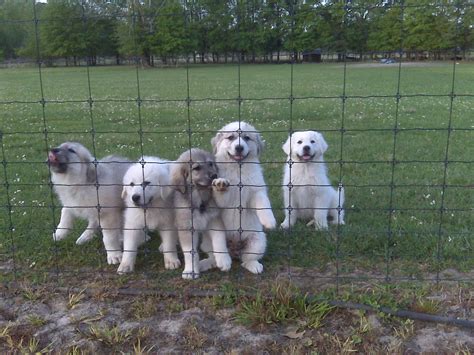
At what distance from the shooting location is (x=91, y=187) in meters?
4.78

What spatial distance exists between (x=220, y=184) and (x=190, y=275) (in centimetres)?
82

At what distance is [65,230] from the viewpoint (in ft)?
17.0

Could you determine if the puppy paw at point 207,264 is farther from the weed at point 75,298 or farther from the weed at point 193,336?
the weed at point 75,298

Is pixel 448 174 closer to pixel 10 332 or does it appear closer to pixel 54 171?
pixel 54 171

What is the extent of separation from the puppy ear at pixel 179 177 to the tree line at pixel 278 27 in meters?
0.89

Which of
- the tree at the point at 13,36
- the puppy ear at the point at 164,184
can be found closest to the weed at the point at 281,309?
the puppy ear at the point at 164,184

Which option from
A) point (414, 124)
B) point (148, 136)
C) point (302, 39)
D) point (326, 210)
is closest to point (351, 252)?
point (326, 210)

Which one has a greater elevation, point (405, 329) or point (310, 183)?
point (310, 183)

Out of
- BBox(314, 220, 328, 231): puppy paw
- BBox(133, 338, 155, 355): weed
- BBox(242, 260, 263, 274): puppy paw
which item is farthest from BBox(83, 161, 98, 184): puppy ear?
BBox(314, 220, 328, 231): puppy paw

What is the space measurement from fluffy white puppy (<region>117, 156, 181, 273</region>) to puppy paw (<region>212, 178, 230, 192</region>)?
1.36ft

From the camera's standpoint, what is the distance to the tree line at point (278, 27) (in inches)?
154

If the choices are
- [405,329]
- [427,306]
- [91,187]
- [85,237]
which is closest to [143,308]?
[91,187]

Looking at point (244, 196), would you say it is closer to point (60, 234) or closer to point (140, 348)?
point (140, 348)

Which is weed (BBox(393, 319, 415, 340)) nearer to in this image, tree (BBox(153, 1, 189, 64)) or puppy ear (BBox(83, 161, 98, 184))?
tree (BBox(153, 1, 189, 64))
